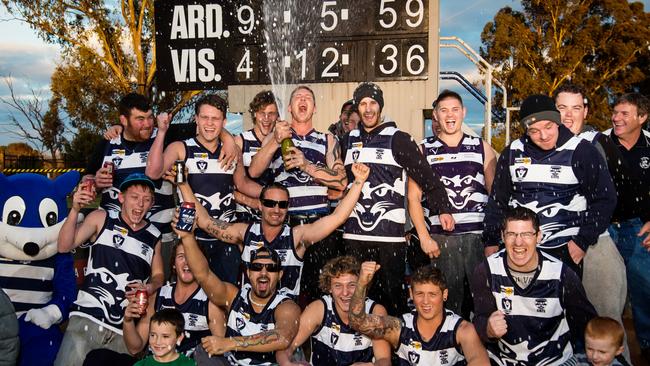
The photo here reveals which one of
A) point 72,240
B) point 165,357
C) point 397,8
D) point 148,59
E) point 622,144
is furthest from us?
point 148,59

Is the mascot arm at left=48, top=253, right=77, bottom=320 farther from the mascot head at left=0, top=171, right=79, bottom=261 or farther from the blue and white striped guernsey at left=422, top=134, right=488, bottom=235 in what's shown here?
the blue and white striped guernsey at left=422, top=134, right=488, bottom=235

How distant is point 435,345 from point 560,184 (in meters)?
1.46

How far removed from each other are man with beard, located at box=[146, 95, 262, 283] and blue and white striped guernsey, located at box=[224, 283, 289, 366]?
2.61ft

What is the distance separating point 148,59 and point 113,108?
2647 millimetres

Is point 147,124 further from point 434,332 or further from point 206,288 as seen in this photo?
point 434,332

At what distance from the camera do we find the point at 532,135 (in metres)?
4.73

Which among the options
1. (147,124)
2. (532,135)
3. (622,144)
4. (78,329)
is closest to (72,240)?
(78,329)

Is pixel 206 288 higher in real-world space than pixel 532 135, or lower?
lower

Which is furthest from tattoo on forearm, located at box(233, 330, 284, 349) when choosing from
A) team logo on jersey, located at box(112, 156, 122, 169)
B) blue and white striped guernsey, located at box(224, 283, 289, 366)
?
team logo on jersey, located at box(112, 156, 122, 169)

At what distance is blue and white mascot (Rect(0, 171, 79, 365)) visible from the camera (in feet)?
17.3

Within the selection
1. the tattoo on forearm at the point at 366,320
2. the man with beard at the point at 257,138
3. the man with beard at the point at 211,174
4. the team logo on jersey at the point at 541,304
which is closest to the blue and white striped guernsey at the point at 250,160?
the man with beard at the point at 257,138

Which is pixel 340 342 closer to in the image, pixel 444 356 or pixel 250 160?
pixel 444 356

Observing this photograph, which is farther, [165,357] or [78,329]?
[78,329]

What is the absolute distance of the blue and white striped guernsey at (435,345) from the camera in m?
4.48
